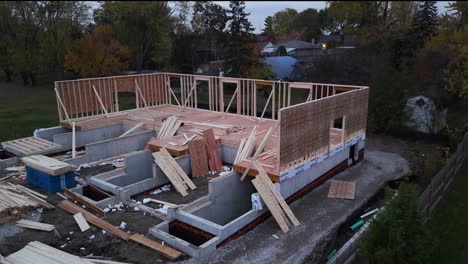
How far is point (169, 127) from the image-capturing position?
41.4 feet

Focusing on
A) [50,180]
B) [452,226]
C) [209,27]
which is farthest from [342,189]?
[209,27]

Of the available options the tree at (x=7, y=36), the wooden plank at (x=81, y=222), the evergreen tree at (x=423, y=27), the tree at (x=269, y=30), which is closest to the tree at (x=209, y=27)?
the tree at (x=269, y=30)

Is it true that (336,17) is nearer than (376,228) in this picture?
No

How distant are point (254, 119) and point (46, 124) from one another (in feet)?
31.7

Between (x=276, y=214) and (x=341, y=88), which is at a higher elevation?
(x=341, y=88)

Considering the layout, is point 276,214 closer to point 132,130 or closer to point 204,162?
point 204,162

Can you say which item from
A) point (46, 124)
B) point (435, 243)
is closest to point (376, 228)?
point (435, 243)

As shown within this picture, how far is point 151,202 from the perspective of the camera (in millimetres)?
9164

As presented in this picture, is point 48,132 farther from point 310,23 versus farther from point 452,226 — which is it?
point 310,23

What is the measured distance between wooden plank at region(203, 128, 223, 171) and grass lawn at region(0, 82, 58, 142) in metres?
8.41

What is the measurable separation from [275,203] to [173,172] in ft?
10.4

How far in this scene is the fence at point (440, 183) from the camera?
8039 millimetres

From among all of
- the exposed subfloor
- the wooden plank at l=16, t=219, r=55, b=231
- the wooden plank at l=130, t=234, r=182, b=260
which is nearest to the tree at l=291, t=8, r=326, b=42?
the exposed subfloor

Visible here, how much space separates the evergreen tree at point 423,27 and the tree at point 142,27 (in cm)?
1969
